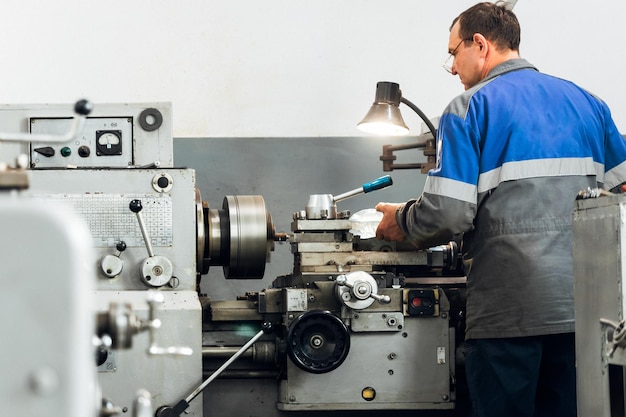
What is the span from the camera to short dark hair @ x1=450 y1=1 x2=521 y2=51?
2.19 m

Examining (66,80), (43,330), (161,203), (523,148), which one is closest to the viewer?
(43,330)

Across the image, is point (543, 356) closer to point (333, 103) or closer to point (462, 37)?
point (462, 37)

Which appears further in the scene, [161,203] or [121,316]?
[161,203]

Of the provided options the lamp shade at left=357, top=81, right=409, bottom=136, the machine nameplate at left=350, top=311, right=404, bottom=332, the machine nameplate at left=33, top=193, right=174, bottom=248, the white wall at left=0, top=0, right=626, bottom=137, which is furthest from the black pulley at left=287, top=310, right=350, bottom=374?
the white wall at left=0, top=0, right=626, bottom=137

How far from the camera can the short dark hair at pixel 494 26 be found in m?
2.19

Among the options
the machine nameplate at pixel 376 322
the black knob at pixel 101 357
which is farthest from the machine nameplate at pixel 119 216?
the machine nameplate at pixel 376 322

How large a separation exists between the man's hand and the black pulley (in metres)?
0.24

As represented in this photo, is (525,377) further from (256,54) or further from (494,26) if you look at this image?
(256,54)

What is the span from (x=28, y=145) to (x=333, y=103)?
125 cm

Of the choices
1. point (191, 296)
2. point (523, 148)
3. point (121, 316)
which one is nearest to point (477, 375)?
point (523, 148)

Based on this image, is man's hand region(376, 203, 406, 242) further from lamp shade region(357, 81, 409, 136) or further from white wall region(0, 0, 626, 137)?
white wall region(0, 0, 626, 137)

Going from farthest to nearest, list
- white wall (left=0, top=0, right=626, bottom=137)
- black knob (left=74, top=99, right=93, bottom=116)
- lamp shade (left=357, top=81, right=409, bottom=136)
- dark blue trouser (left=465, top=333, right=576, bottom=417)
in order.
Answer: white wall (left=0, top=0, right=626, bottom=137)
lamp shade (left=357, top=81, right=409, bottom=136)
dark blue trouser (left=465, top=333, right=576, bottom=417)
black knob (left=74, top=99, right=93, bottom=116)

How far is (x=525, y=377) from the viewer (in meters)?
1.96

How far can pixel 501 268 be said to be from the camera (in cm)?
203
